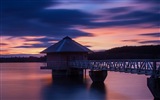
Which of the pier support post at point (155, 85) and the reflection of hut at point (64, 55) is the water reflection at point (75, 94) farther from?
the reflection of hut at point (64, 55)

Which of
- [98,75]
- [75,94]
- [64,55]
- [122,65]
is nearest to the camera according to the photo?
[75,94]

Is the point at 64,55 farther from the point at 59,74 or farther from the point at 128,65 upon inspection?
the point at 128,65

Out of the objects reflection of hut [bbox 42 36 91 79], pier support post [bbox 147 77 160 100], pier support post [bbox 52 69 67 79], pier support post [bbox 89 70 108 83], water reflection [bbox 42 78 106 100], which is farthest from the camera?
pier support post [bbox 52 69 67 79]

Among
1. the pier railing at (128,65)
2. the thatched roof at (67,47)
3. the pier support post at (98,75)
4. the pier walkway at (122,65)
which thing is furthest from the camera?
the thatched roof at (67,47)

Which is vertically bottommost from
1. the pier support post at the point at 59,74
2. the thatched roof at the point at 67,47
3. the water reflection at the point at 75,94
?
the water reflection at the point at 75,94

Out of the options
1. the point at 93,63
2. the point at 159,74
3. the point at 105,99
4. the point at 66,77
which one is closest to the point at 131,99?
the point at 105,99

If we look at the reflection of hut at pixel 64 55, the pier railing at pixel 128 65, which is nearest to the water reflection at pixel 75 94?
the pier railing at pixel 128 65

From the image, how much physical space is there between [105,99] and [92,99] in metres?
0.87

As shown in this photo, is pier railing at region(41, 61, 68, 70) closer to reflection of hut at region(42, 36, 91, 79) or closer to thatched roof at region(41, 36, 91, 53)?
reflection of hut at region(42, 36, 91, 79)

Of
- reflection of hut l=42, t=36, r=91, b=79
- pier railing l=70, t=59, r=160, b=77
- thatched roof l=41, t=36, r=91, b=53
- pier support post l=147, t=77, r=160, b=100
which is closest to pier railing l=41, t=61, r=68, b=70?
reflection of hut l=42, t=36, r=91, b=79

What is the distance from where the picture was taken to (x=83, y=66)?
3488 cm

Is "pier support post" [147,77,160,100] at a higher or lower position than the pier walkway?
lower

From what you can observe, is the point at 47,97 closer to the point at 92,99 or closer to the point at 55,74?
the point at 92,99

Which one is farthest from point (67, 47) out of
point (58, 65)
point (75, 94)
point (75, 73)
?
point (75, 94)
